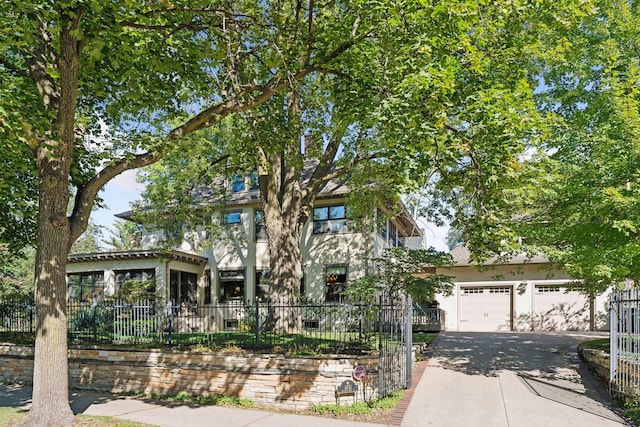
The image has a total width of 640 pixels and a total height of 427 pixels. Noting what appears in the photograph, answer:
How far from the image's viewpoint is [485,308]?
928 inches

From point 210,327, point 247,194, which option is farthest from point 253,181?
point 210,327

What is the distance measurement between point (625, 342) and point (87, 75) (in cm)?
1190

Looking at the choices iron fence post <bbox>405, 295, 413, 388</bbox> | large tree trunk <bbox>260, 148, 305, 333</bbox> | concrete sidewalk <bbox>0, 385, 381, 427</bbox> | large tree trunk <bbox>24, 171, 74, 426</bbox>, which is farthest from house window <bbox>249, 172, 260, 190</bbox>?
large tree trunk <bbox>24, 171, 74, 426</bbox>

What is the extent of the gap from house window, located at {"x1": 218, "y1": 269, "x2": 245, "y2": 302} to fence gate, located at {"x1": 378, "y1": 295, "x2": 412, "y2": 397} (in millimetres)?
12837

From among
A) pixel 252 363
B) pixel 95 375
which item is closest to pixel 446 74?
pixel 252 363

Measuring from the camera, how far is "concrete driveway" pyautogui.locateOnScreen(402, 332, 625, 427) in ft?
26.8

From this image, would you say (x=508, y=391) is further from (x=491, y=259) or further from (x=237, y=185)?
(x=237, y=185)

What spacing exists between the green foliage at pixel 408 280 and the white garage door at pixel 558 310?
8.49 meters

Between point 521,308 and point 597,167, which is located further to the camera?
point 521,308

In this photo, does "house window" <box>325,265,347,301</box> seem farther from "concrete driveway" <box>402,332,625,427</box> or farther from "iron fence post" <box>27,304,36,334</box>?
"iron fence post" <box>27,304,36,334</box>

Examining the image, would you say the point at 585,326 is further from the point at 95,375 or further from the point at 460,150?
the point at 95,375

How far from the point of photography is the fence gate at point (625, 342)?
8.80 meters

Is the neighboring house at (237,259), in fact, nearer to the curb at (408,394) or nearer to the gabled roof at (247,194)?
the gabled roof at (247,194)

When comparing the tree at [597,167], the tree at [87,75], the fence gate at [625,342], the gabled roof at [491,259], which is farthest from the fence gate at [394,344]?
the gabled roof at [491,259]
